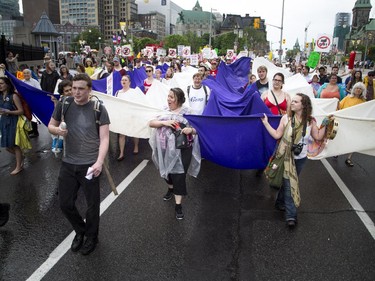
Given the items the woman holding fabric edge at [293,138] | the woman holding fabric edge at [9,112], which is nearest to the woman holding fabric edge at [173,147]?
the woman holding fabric edge at [293,138]

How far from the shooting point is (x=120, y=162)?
6.89 metres

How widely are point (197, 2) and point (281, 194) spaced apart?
18949cm

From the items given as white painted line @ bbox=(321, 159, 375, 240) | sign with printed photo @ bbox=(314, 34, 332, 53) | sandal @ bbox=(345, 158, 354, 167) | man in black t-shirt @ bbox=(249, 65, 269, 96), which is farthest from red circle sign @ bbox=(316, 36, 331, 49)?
white painted line @ bbox=(321, 159, 375, 240)

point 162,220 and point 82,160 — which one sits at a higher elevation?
point 82,160

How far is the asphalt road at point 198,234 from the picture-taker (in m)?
3.42

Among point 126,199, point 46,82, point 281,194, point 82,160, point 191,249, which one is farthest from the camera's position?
point 46,82

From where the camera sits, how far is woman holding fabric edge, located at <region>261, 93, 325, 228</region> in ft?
13.6

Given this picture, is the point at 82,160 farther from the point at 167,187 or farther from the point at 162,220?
the point at 167,187

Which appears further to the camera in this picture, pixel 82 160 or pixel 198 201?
pixel 198 201

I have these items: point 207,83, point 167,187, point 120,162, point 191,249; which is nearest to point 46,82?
point 120,162

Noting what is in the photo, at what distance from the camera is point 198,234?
415 centimetres

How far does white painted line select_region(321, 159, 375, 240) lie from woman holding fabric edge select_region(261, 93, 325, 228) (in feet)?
3.28

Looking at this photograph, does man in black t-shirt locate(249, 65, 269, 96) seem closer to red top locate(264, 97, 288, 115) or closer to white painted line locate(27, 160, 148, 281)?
red top locate(264, 97, 288, 115)

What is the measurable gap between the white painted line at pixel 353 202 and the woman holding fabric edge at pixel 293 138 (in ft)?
3.28
